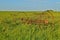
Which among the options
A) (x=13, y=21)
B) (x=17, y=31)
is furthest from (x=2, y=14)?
(x=17, y=31)

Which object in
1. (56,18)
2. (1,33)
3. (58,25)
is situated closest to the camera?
(1,33)

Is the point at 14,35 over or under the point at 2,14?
under

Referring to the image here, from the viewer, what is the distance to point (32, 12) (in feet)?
13.4

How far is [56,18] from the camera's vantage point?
12.7ft

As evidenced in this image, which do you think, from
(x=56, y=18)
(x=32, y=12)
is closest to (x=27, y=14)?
(x=32, y=12)

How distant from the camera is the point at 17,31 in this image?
3.44 meters

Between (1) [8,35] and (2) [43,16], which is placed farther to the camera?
(2) [43,16]

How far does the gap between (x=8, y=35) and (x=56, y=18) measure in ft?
3.16

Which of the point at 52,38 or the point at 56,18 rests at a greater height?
the point at 56,18

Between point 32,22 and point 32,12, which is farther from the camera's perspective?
point 32,12

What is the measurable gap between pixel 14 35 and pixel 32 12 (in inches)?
31.7

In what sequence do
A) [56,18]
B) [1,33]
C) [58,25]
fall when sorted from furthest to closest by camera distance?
[56,18] < [58,25] < [1,33]

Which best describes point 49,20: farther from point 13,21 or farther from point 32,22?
point 13,21

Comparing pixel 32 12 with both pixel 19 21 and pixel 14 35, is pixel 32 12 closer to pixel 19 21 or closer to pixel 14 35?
pixel 19 21
